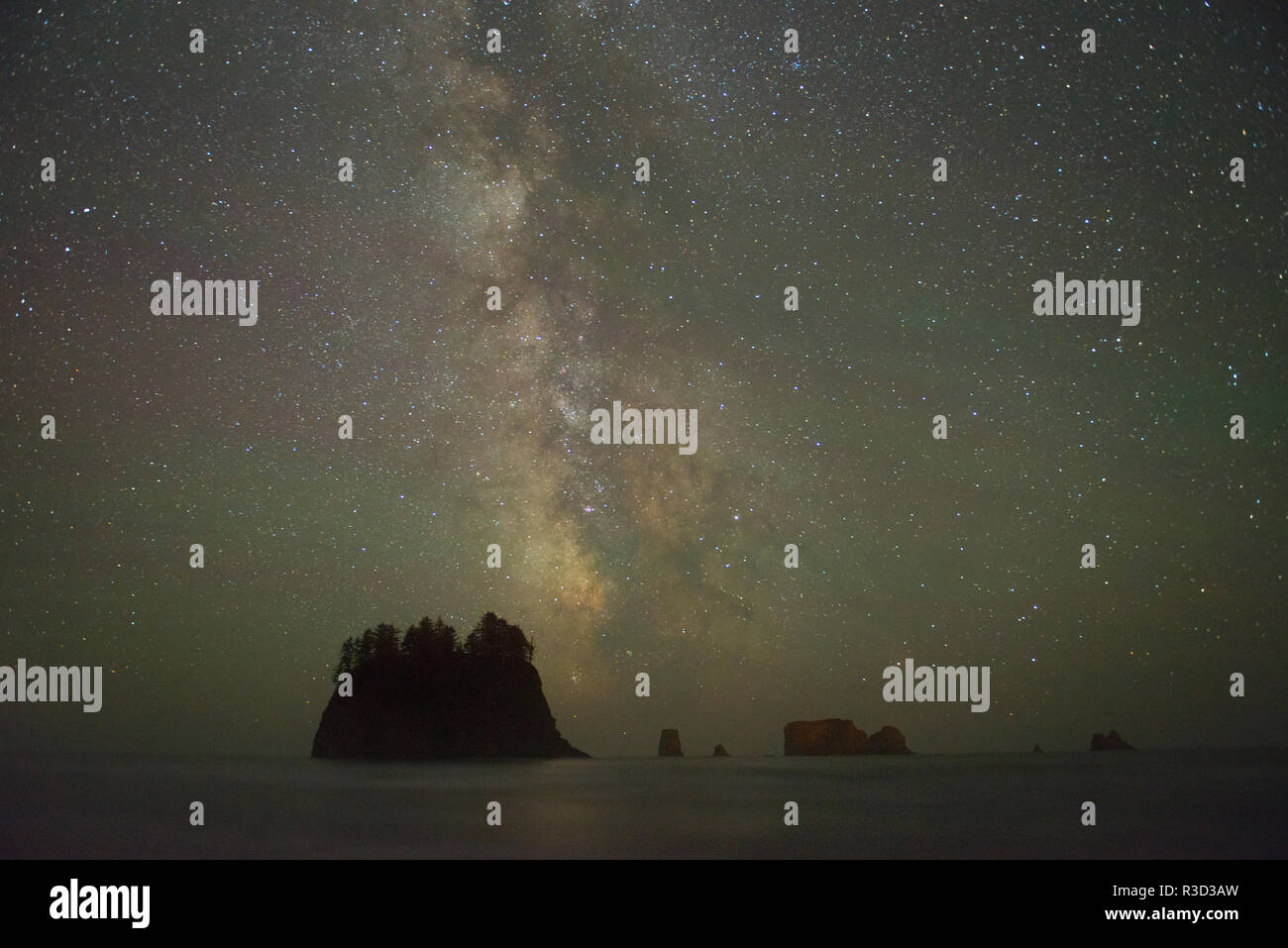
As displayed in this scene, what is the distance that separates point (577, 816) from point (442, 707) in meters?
3.73

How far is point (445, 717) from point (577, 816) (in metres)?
3.85

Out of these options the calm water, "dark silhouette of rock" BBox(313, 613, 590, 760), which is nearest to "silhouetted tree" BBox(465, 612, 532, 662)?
"dark silhouette of rock" BBox(313, 613, 590, 760)

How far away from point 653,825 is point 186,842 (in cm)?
600

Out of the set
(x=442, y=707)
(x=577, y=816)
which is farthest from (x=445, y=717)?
(x=577, y=816)

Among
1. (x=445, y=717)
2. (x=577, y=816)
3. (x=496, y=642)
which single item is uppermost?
(x=496, y=642)

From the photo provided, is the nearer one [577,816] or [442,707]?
[577,816]

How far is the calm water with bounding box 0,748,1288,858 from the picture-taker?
1078cm

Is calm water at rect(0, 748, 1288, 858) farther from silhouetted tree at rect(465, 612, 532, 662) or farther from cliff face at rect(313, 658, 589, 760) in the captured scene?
silhouetted tree at rect(465, 612, 532, 662)

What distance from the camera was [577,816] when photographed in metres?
13.5

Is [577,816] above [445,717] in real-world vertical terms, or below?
below

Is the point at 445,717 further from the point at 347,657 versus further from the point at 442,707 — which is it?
the point at 347,657
